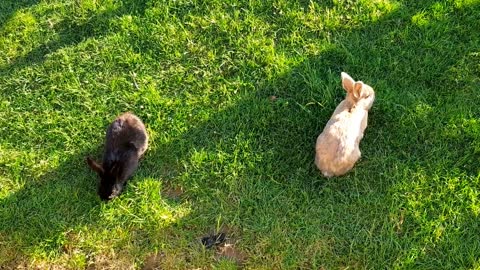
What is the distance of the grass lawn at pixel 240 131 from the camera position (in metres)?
4.36

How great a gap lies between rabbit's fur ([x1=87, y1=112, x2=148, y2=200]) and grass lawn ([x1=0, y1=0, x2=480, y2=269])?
14cm

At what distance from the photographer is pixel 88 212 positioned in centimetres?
457

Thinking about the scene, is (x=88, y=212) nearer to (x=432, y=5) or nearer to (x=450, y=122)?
(x=450, y=122)

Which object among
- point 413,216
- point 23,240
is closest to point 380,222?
point 413,216

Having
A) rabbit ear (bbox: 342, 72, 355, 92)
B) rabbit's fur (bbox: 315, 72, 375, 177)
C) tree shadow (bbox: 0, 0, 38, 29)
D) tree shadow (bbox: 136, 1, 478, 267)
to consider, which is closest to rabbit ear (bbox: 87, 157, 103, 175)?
tree shadow (bbox: 136, 1, 478, 267)

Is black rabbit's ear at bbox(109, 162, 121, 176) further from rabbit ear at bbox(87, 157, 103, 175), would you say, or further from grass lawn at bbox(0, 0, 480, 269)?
grass lawn at bbox(0, 0, 480, 269)

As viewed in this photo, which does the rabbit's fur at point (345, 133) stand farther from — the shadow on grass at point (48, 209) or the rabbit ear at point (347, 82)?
the shadow on grass at point (48, 209)

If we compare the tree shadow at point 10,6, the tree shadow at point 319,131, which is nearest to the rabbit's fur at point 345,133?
the tree shadow at point 319,131

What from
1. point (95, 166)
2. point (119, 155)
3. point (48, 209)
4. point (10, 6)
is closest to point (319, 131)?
point (119, 155)

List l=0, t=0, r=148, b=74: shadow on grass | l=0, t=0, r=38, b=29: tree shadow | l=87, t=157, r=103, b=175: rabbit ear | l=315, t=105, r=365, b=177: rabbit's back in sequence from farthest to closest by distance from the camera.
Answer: l=0, t=0, r=38, b=29: tree shadow < l=0, t=0, r=148, b=74: shadow on grass < l=87, t=157, r=103, b=175: rabbit ear < l=315, t=105, r=365, b=177: rabbit's back

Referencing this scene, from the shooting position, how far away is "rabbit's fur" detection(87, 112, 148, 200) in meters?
4.48

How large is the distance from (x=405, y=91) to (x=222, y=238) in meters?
2.06

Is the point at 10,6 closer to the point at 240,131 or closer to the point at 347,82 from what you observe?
the point at 240,131

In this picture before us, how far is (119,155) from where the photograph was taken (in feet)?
14.8
